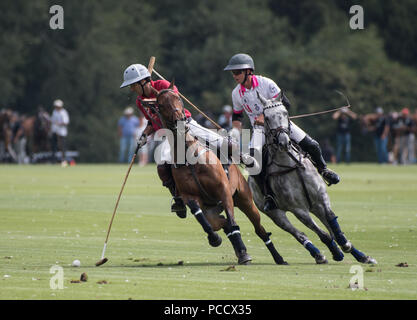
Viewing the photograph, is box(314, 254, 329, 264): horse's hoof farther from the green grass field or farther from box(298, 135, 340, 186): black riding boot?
box(298, 135, 340, 186): black riding boot

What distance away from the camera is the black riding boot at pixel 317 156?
13.3 metres

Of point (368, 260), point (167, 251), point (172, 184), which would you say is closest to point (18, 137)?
point (167, 251)

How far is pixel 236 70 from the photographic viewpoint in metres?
13.4

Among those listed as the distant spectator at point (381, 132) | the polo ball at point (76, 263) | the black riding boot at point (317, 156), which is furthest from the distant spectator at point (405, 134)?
the polo ball at point (76, 263)

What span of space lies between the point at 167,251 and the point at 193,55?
50329 mm

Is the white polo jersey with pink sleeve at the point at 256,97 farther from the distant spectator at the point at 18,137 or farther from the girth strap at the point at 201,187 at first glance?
the distant spectator at the point at 18,137

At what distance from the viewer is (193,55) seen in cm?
6391

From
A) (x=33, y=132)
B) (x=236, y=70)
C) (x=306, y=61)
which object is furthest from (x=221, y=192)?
(x=306, y=61)

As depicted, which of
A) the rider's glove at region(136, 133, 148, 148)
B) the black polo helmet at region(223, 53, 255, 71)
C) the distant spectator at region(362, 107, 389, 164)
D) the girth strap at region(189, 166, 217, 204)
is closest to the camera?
the girth strap at region(189, 166, 217, 204)

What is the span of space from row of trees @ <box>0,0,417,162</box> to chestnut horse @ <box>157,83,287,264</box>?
44.3 meters

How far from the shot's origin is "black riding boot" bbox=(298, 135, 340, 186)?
13297 millimetres

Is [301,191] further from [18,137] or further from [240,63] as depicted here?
[18,137]

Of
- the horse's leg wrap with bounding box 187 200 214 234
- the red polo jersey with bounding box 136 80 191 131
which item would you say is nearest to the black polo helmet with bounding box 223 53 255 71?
the red polo jersey with bounding box 136 80 191 131
